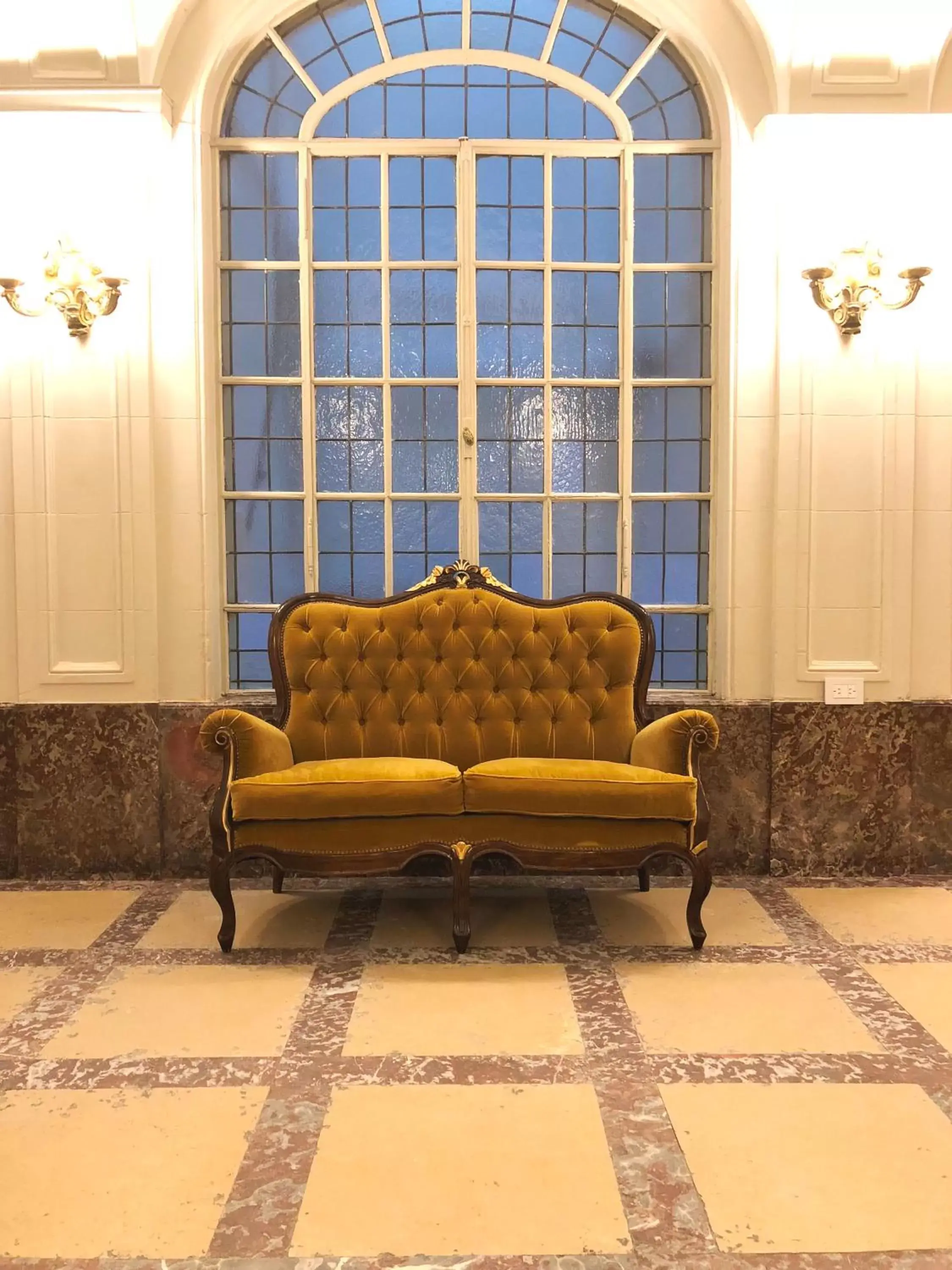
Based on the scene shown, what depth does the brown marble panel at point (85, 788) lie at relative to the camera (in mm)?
4262

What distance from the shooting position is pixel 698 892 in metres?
3.42

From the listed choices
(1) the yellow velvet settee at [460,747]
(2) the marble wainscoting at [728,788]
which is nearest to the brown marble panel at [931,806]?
(2) the marble wainscoting at [728,788]

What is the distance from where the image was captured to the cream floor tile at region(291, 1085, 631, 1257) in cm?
190

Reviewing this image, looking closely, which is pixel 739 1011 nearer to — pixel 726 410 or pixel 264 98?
pixel 726 410

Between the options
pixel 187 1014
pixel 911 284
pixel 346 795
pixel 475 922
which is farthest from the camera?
pixel 911 284

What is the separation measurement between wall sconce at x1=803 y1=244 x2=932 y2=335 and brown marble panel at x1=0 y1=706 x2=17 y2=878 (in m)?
3.72

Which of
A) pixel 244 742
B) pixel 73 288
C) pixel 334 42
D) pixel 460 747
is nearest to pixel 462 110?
pixel 334 42

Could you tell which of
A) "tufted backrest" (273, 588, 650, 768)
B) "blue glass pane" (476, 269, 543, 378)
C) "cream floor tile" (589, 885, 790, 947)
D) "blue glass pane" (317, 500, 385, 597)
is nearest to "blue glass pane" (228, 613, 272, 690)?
"blue glass pane" (317, 500, 385, 597)

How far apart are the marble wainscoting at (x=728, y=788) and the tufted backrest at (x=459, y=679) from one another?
1.34 feet

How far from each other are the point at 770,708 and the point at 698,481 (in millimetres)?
1035

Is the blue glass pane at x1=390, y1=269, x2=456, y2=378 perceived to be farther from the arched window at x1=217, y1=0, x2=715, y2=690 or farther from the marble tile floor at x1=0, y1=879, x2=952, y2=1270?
the marble tile floor at x1=0, y1=879, x2=952, y2=1270

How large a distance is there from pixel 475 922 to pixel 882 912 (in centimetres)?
152

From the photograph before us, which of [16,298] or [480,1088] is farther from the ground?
[16,298]

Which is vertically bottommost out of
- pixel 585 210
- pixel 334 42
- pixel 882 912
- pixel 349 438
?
pixel 882 912
